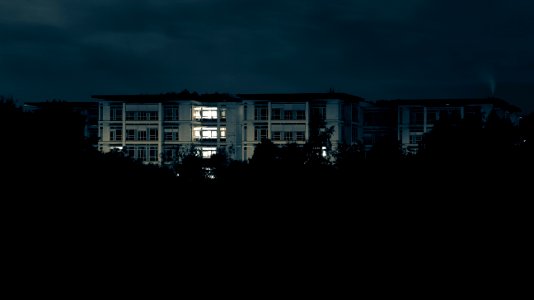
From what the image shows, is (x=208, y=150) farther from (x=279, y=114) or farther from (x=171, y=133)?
(x=279, y=114)

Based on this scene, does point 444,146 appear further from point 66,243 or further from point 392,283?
point 66,243

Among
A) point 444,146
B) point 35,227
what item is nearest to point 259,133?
point 444,146

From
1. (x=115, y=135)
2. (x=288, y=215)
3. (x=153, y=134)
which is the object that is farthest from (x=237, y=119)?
(x=288, y=215)

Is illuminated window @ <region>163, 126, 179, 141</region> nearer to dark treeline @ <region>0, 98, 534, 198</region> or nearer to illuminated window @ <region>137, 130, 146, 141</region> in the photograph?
illuminated window @ <region>137, 130, 146, 141</region>

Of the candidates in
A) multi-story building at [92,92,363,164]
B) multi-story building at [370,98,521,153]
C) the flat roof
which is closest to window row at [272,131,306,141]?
multi-story building at [92,92,363,164]

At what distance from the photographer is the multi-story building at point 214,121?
270ft

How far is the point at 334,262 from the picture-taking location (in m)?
→ 27.6

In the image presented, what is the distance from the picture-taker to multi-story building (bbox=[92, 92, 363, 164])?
82188 mm

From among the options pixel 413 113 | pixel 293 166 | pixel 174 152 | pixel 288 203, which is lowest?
pixel 288 203

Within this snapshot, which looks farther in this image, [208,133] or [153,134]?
[208,133]

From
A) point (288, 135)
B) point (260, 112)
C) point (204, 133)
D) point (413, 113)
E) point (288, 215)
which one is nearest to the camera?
point (288, 215)

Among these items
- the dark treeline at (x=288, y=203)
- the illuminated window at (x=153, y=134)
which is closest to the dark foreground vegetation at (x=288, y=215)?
the dark treeline at (x=288, y=203)

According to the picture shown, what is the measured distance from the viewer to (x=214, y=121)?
285 ft

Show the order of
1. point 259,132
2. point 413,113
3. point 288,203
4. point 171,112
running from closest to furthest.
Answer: point 288,203, point 259,132, point 171,112, point 413,113
